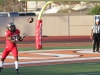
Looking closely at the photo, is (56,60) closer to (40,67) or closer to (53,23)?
(40,67)

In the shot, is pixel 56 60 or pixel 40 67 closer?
pixel 40 67

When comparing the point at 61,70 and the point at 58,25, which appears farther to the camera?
the point at 58,25

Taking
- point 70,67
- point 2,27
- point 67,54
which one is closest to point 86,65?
point 70,67

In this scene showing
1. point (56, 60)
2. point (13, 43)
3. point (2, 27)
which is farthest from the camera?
point (2, 27)

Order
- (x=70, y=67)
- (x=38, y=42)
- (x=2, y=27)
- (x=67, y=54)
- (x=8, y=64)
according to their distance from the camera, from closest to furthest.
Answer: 1. (x=70, y=67)
2. (x=8, y=64)
3. (x=67, y=54)
4. (x=38, y=42)
5. (x=2, y=27)

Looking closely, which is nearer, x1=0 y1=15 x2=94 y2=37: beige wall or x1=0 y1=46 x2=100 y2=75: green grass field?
x1=0 y1=46 x2=100 y2=75: green grass field

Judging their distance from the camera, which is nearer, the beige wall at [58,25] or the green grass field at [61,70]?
the green grass field at [61,70]

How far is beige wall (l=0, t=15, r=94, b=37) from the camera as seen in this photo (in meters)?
45.5

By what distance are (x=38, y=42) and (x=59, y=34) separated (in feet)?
56.8

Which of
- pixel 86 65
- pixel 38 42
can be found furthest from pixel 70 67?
pixel 38 42

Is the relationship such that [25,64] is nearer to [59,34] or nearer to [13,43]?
[13,43]

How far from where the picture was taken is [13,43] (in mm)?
17453

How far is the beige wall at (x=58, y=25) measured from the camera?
45.5 m

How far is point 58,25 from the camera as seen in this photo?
4606cm
